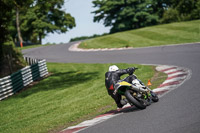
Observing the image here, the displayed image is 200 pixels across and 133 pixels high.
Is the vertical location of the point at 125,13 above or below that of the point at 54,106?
above

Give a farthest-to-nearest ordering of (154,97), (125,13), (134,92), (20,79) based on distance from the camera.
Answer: (125,13) → (20,79) → (154,97) → (134,92)

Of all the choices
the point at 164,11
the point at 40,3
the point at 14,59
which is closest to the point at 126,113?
the point at 40,3

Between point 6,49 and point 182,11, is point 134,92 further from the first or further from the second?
point 182,11

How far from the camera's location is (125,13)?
5984cm

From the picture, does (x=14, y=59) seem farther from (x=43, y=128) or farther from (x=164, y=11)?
(x=164, y=11)

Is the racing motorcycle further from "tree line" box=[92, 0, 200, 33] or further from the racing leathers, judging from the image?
"tree line" box=[92, 0, 200, 33]

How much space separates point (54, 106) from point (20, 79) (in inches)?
265

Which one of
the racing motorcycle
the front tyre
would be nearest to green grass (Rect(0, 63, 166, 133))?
the racing motorcycle

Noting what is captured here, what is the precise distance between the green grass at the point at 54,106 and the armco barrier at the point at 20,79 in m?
0.88

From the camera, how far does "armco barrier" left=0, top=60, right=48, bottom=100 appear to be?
51.4ft

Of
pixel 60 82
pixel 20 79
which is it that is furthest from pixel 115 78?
pixel 20 79

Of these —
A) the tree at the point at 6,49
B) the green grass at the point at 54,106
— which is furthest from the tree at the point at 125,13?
the green grass at the point at 54,106

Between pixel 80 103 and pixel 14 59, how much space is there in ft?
45.8

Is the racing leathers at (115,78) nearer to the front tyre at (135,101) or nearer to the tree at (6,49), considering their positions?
the front tyre at (135,101)
